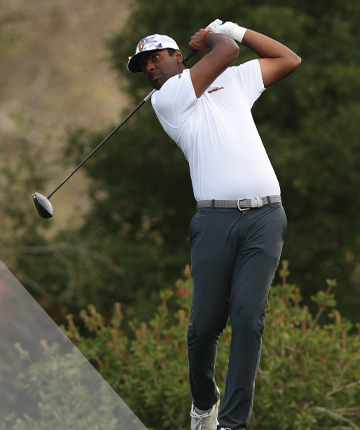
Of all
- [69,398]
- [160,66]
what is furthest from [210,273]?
[69,398]

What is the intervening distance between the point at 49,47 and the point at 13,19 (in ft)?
11.1

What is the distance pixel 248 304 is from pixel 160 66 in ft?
4.23

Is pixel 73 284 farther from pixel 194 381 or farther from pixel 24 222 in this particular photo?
pixel 194 381

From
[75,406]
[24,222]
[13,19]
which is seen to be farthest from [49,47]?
[75,406]

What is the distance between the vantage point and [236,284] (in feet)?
10.2

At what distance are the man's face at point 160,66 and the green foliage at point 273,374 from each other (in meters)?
1.68

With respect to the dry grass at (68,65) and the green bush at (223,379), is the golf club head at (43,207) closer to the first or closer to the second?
the green bush at (223,379)

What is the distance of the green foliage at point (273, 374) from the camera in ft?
14.1

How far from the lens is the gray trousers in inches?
120

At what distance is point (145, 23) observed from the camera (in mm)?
10328

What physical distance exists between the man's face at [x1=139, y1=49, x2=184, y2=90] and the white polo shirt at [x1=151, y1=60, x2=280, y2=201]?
0.51 ft

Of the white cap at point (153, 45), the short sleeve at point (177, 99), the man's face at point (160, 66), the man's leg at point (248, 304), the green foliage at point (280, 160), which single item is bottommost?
the green foliage at point (280, 160)

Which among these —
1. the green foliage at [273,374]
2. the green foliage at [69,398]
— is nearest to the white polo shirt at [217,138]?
the green foliage at [273,374]

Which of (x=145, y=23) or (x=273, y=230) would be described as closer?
(x=273, y=230)
